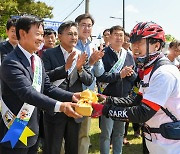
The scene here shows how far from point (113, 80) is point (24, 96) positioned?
2.29 metres

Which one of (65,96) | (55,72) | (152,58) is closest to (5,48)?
(55,72)

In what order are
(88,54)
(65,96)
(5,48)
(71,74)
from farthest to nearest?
1. (88,54)
2. (5,48)
3. (71,74)
4. (65,96)

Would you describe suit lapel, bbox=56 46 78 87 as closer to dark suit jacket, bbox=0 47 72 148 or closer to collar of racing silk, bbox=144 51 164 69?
dark suit jacket, bbox=0 47 72 148

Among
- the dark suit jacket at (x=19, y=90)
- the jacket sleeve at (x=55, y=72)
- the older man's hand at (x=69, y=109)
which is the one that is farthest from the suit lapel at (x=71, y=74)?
the older man's hand at (x=69, y=109)

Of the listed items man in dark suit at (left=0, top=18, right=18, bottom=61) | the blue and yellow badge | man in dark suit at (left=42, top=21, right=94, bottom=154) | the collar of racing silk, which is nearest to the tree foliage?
man in dark suit at (left=0, top=18, right=18, bottom=61)

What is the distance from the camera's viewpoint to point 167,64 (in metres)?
Result: 2.76

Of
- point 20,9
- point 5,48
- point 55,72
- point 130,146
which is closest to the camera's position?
point 55,72

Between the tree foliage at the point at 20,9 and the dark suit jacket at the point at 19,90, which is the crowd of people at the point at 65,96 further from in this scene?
the tree foliage at the point at 20,9

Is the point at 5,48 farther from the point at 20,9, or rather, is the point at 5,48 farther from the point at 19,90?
the point at 20,9

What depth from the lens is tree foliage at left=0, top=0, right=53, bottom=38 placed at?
19938 millimetres

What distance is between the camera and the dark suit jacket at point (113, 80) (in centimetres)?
484

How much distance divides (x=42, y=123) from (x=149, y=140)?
1934 millimetres

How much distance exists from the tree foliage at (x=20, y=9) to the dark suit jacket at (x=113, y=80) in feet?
52.9

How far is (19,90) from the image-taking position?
9.25ft
